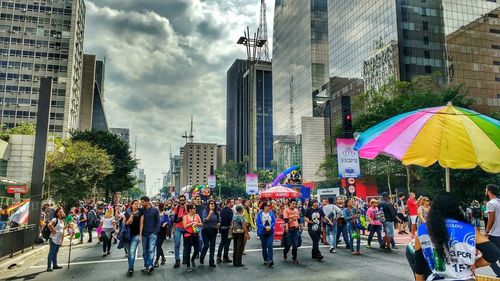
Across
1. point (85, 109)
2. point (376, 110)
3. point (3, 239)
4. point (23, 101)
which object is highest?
point (85, 109)

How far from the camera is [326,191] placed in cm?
3203

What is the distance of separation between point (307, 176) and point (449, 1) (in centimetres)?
4545

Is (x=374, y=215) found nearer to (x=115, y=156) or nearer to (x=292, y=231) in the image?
(x=292, y=231)

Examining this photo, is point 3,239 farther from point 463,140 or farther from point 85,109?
point 85,109

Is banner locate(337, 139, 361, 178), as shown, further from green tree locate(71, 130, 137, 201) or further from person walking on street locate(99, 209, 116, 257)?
green tree locate(71, 130, 137, 201)

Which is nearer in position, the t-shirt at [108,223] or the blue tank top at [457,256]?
the blue tank top at [457,256]

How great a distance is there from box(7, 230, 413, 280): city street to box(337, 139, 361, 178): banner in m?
5.86

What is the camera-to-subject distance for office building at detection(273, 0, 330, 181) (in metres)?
101

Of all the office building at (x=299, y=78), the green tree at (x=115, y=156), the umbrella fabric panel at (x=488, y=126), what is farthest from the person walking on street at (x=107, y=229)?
the office building at (x=299, y=78)

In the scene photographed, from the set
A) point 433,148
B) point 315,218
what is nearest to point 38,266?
point 315,218

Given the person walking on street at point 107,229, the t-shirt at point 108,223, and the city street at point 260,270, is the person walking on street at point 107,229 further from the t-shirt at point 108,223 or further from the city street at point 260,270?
the city street at point 260,270

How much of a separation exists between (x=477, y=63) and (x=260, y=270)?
247 feet

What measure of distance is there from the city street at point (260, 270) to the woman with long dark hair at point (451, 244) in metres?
6.03

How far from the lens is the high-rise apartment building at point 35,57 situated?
8331cm
